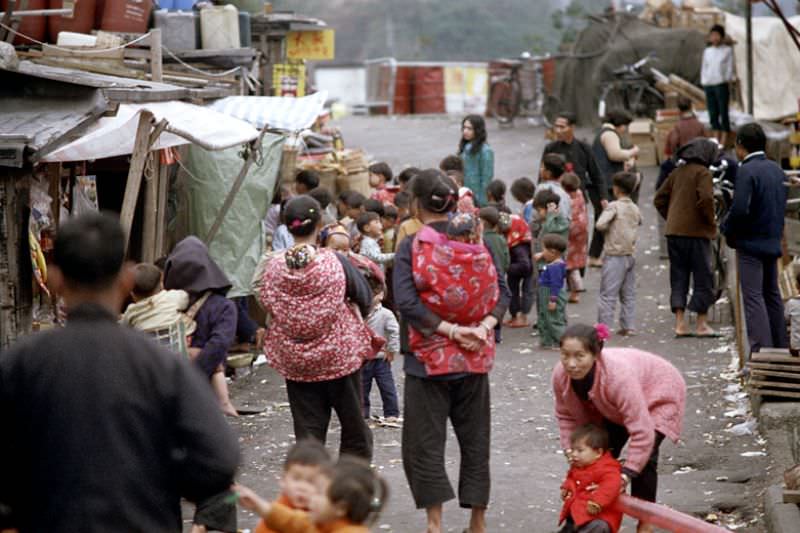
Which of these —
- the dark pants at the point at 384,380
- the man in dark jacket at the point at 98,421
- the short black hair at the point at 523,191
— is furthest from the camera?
the short black hair at the point at 523,191

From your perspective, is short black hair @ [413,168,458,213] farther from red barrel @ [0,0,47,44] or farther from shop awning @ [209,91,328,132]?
red barrel @ [0,0,47,44]

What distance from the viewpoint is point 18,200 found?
31.1 ft

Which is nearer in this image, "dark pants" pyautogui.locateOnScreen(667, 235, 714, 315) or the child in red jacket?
the child in red jacket

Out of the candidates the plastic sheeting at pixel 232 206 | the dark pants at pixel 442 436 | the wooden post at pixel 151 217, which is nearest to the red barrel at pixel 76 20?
the plastic sheeting at pixel 232 206

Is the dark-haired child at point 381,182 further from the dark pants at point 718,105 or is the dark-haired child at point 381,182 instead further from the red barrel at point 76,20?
the dark pants at point 718,105

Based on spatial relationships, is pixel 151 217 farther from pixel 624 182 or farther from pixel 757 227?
pixel 624 182

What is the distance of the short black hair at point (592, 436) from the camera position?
663cm

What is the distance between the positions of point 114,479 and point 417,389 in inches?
130

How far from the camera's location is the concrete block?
691cm

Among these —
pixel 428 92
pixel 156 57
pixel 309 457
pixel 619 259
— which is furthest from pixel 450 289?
pixel 428 92

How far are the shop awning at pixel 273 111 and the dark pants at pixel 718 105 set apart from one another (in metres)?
10.4

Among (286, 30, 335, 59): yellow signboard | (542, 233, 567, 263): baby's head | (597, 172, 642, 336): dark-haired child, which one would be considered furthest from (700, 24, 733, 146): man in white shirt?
(542, 233, 567, 263): baby's head

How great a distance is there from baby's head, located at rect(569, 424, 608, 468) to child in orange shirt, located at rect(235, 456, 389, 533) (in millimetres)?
1804

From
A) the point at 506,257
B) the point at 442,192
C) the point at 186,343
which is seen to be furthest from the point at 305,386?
the point at 506,257
